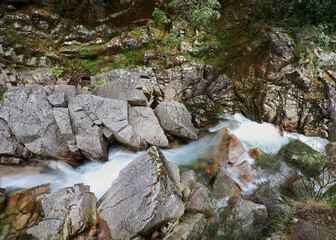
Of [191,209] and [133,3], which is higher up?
[133,3]

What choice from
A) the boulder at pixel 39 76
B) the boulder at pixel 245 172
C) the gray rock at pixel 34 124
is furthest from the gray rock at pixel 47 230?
the boulder at pixel 39 76

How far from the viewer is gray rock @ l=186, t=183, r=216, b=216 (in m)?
4.96

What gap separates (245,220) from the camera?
15.2 ft

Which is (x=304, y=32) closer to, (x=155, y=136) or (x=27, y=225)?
(x=155, y=136)

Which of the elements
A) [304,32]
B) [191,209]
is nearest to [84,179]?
[191,209]

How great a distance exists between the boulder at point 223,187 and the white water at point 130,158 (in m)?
0.69

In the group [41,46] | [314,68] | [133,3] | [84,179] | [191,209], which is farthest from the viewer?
[133,3]

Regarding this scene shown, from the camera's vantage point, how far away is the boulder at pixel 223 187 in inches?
227

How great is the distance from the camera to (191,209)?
505 centimetres

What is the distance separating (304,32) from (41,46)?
46.9 feet

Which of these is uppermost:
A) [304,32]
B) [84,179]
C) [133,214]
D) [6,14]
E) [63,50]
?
[304,32]

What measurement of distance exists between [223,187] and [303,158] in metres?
3.66

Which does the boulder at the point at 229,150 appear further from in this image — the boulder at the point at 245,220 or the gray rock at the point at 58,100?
the gray rock at the point at 58,100

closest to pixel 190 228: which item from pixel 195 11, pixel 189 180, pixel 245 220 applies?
pixel 245 220
